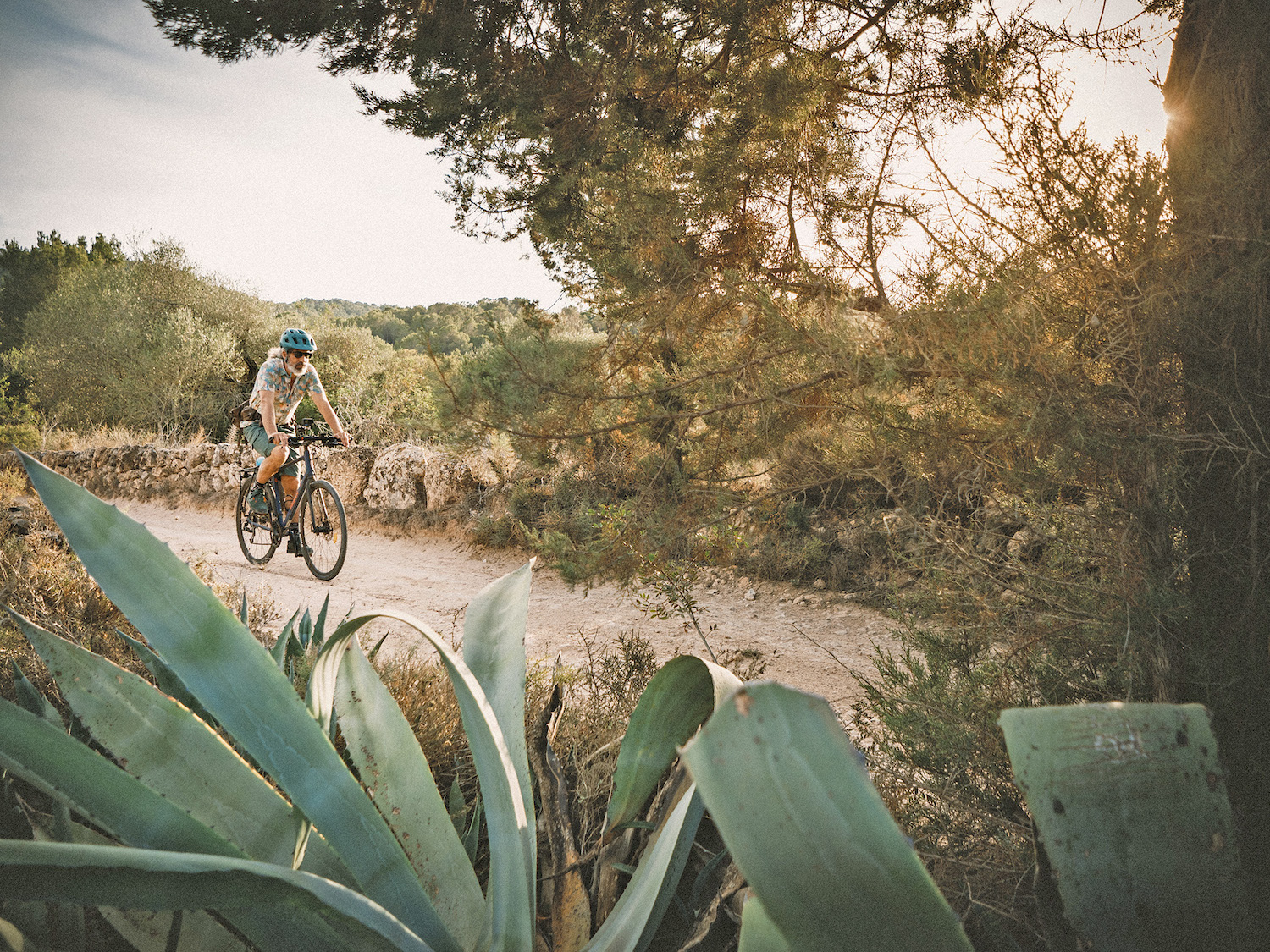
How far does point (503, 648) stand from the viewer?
4.57ft

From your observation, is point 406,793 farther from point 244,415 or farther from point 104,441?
point 104,441

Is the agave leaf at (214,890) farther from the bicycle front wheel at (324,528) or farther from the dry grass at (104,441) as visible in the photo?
the dry grass at (104,441)

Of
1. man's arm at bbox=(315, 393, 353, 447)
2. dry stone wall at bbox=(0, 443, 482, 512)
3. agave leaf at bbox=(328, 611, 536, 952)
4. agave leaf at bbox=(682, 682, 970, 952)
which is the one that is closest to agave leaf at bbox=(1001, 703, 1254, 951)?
agave leaf at bbox=(682, 682, 970, 952)

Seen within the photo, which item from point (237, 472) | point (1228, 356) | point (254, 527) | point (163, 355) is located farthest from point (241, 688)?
point (163, 355)

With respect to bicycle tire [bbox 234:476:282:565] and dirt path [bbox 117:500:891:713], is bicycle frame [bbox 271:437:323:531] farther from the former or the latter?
dirt path [bbox 117:500:891:713]

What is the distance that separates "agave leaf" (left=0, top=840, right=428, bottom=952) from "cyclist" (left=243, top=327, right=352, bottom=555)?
5.50m

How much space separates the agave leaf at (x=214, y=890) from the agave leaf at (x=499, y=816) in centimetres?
18

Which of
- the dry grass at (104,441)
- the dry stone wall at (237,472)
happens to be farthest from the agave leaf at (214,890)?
the dry grass at (104,441)

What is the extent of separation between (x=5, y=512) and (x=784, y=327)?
704cm

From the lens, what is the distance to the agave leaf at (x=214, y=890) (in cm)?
65

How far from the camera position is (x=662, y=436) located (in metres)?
4.09

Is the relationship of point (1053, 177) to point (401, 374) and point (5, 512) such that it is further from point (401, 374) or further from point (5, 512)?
point (401, 374)

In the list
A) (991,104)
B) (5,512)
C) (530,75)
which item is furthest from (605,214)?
(5,512)

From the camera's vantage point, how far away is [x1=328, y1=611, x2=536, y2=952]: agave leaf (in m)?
1.05
